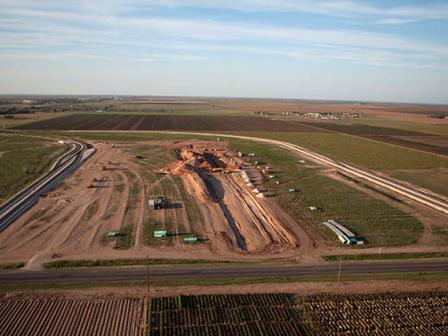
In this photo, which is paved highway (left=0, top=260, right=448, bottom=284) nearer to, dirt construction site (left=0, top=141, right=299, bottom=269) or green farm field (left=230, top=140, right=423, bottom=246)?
dirt construction site (left=0, top=141, right=299, bottom=269)

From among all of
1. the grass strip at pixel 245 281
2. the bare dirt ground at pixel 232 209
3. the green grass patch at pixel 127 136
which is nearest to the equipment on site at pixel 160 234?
the bare dirt ground at pixel 232 209

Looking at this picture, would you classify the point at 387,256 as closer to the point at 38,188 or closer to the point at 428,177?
the point at 428,177

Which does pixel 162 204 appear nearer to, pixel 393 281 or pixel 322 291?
pixel 322 291

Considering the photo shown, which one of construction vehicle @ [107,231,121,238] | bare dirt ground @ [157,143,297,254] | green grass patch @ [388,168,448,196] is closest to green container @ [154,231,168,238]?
construction vehicle @ [107,231,121,238]

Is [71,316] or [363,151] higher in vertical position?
[363,151]

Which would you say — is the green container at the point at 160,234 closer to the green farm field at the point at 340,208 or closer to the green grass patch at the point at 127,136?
the green farm field at the point at 340,208

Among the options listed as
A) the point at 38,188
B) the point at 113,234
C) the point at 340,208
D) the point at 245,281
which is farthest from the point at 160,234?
the point at 38,188
